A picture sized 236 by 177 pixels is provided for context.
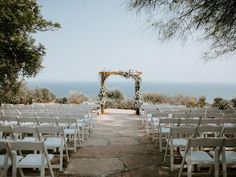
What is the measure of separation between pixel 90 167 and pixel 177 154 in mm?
2039

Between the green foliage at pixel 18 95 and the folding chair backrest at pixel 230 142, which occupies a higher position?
the green foliage at pixel 18 95

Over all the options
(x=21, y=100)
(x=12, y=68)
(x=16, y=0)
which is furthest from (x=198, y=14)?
(x=21, y=100)

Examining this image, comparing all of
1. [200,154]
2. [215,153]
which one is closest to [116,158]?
[200,154]

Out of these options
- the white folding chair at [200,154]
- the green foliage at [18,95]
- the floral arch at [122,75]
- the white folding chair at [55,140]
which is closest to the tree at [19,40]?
the green foliage at [18,95]

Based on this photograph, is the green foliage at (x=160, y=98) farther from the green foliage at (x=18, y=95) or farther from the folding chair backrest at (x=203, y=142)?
Answer: the folding chair backrest at (x=203, y=142)

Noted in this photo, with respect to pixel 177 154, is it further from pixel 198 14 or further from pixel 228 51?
pixel 228 51

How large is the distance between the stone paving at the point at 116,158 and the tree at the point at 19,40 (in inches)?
195

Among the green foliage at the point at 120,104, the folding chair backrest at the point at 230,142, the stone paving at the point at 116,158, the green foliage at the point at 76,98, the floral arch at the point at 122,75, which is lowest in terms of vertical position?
the stone paving at the point at 116,158

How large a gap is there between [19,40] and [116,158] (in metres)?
7.22

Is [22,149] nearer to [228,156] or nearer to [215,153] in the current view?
[215,153]

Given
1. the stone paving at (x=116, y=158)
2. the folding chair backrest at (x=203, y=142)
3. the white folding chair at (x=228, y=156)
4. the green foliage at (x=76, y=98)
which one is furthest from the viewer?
the green foliage at (x=76, y=98)

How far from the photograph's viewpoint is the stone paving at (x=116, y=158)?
507 centimetres

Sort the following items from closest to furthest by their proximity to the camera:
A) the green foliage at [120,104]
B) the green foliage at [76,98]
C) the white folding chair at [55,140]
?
the white folding chair at [55,140], the green foliage at [120,104], the green foliage at [76,98]

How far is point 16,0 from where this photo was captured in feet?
33.2
